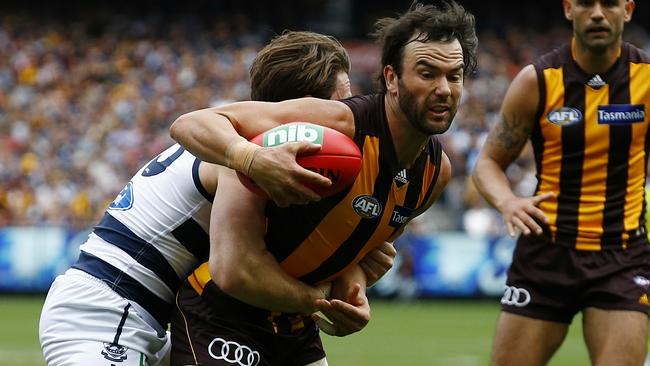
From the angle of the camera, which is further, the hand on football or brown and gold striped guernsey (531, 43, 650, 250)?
brown and gold striped guernsey (531, 43, 650, 250)

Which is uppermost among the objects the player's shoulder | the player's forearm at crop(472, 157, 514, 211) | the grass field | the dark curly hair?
the dark curly hair

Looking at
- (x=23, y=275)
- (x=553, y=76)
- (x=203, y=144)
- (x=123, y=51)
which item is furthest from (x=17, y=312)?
(x=203, y=144)

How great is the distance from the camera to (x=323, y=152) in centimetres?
375

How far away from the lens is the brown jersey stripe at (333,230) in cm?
416

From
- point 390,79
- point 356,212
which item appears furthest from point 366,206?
point 390,79

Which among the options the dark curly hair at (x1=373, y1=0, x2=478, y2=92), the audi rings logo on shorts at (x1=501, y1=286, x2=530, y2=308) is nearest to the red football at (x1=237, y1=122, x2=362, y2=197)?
the dark curly hair at (x1=373, y1=0, x2=478, y2=92)

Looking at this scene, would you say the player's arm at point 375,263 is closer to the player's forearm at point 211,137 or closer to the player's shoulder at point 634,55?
the player's forearm at point 211,137

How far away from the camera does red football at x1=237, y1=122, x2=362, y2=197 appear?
12.3 feet

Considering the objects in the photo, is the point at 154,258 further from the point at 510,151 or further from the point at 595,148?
the point at 595,148

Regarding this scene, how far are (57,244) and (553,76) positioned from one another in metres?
12.2

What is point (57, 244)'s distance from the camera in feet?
54.6

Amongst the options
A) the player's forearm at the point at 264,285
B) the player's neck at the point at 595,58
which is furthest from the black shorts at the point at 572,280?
the player's forearm at the point at 264,285

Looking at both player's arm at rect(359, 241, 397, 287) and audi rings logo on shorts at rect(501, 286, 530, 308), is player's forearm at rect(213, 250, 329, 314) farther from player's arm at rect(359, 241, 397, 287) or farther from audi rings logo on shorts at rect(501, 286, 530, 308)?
audi rings logo on shorts at rect(501, 286, 530, 308)

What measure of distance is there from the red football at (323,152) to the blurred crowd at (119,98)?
12811 millimetres
